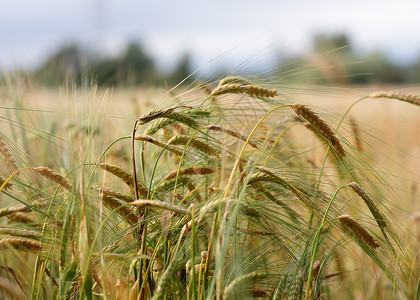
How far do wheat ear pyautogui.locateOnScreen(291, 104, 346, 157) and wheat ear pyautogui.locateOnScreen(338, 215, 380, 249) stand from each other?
0.48ft

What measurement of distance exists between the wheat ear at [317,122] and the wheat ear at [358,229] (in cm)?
15

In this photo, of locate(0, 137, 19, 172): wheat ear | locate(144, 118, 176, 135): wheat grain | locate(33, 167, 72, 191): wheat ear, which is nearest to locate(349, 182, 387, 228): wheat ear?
locate(144, 118, 176, 135): wheat grain

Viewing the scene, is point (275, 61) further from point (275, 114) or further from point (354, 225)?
point (354, 225)

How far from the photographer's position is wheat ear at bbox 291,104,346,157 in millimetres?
906

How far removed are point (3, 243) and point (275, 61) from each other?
2.42 feet

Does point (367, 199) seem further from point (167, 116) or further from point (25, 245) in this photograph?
point (25, 245)

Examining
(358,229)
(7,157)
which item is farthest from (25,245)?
(358,229)

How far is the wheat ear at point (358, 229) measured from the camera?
2.97 ft

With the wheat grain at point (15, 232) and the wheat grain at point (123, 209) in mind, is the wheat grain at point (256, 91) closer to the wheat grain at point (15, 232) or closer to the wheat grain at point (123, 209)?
the wheat grain at point (123, 209)

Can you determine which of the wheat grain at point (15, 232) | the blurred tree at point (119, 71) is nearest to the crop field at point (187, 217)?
the wheat grain at point (15, 232)

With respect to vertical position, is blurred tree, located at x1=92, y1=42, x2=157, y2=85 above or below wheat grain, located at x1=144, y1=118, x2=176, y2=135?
above

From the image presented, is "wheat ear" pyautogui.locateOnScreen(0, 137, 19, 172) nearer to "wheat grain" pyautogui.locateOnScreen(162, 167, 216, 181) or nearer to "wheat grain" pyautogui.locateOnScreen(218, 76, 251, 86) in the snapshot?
"wheat grain" pyautogui.locateOnScreen(162, 167, 216, 181)

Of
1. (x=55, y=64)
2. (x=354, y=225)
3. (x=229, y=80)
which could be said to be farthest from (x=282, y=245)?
(x=55, y=64)

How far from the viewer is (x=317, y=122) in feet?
3.00
